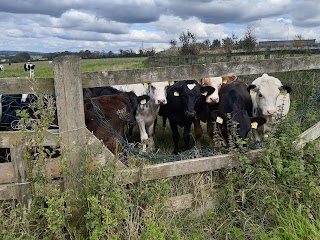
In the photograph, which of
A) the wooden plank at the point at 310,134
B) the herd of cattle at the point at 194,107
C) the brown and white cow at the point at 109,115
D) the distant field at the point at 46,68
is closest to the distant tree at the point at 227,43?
the distant field at the point at 46,68

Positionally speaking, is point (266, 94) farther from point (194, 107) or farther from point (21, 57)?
point (21, 57)

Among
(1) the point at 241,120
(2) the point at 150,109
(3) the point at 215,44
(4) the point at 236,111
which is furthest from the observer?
(3) the point at 215,44

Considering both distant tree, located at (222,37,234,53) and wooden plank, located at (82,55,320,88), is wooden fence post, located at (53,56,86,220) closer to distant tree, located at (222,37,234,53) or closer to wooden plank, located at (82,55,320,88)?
wooden plank, located at (82,55,320,88)

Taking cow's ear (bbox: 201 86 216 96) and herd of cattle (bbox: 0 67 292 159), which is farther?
cow's ear (bbox: 201 86 216 96)

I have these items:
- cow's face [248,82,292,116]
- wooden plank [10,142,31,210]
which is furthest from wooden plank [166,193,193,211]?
cow's face [248,82,292,116]

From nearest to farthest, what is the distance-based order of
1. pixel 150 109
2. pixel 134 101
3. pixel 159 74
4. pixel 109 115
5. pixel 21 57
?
pixel 159 74, pixel 109 115, pixel 134 101, pixel 150 109, pixel 21 57

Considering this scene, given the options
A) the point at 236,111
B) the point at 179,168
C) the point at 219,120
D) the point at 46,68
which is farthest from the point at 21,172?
the point at 46,68

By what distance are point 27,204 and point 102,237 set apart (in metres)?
0.78

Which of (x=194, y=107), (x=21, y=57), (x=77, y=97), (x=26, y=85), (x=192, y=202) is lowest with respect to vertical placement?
(x=192, y=202)

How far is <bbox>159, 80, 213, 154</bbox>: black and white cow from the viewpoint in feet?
22.4

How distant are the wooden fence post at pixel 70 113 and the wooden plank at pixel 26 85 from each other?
0.31 feet

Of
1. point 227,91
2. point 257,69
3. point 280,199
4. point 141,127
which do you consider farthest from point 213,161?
point 141,127

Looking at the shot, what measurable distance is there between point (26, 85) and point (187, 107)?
395cm

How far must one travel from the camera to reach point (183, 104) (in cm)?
720
